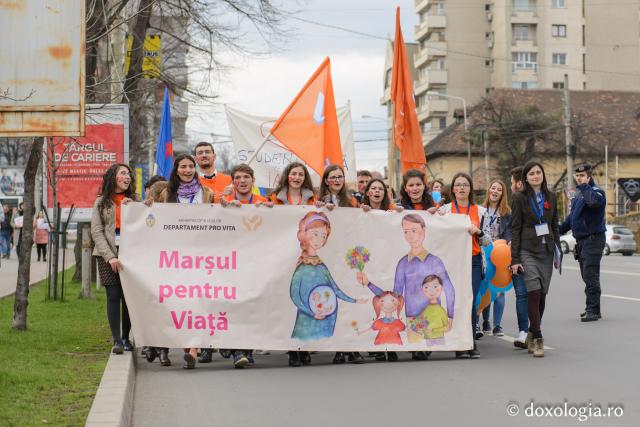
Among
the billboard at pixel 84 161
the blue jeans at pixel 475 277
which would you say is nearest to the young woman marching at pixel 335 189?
the blue jeans at pixel 475 277

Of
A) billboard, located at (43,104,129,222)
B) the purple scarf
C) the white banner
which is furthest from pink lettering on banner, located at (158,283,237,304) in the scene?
billboard, located at (43,104,129,222)

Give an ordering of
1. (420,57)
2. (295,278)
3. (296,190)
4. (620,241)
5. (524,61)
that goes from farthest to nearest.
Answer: (420,57) → (524,61) → (620,241) → (296,190) → (295,278)

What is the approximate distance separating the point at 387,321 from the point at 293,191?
5.10ft

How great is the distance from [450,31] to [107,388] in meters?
94.3

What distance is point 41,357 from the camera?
1049cm

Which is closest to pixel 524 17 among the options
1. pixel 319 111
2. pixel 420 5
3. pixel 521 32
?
Answer: pixel 521 32

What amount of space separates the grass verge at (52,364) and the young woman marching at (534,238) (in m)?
4.14

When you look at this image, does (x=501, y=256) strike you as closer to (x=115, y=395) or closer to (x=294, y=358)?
(x=294, y=358)

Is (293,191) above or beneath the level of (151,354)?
above

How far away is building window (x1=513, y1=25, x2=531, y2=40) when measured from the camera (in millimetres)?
96875

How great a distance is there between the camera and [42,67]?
826 centimetres

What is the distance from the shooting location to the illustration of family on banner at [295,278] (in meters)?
10.3

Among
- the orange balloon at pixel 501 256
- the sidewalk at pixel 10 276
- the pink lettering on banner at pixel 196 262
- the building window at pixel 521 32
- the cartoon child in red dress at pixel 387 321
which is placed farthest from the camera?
the building window at pixel 521 32

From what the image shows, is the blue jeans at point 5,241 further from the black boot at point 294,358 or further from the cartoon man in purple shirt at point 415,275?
the cartoon man in purple shirt at point 415,275
